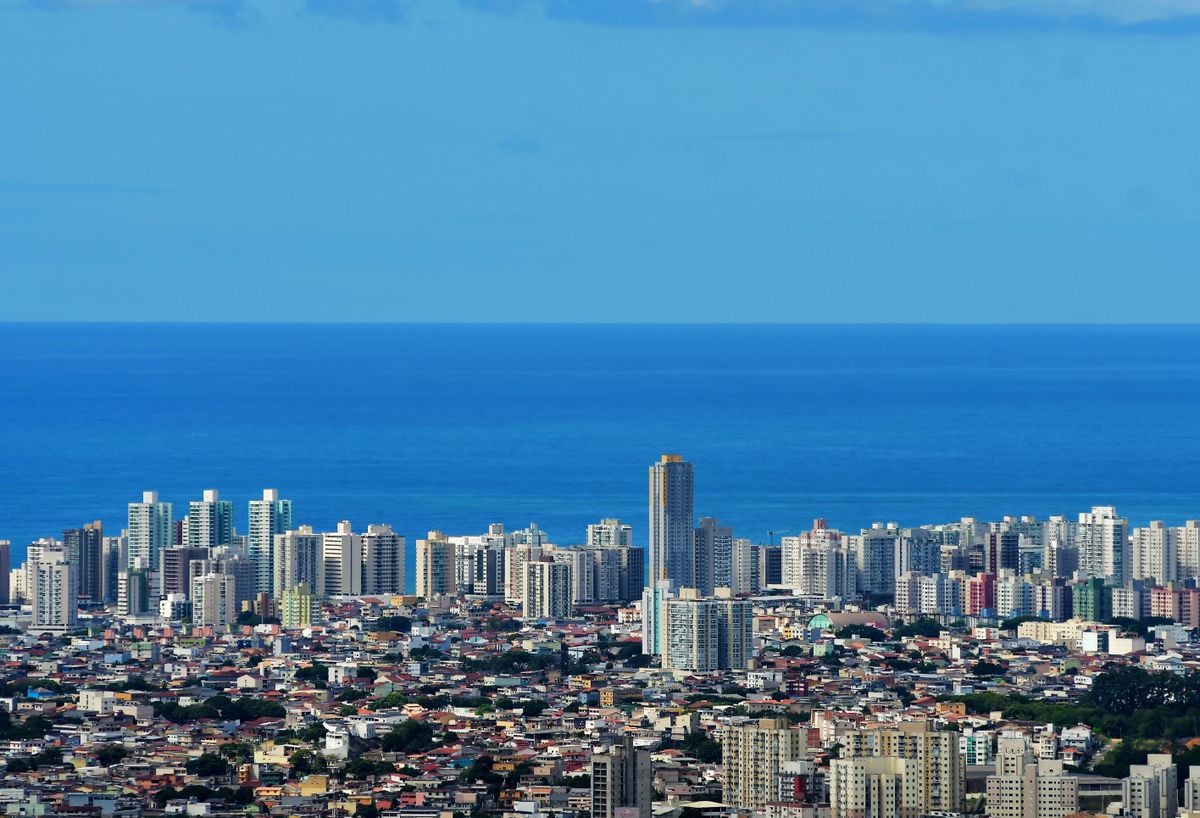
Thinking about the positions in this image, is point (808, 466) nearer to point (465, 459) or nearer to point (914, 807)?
point (465, 459)

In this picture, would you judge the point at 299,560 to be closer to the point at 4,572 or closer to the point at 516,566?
the point at 516,566

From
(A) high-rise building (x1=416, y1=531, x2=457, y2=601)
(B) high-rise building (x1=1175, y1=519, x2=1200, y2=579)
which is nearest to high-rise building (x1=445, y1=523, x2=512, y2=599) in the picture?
(A) high-rise building (x1=416, y1=531, x2=457, y2=601)

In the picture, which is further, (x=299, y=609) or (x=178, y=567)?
(x=178, y=567)

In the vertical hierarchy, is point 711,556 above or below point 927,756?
above

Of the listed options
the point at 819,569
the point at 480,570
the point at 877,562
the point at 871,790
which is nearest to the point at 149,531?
the point at 480,570

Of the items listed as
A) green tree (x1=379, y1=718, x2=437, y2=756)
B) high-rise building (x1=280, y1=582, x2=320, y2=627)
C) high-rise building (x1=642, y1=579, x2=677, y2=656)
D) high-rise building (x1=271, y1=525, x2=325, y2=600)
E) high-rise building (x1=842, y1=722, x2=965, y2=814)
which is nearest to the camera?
high-rise building (x1=842, y1=722, x2=965, y2=814)

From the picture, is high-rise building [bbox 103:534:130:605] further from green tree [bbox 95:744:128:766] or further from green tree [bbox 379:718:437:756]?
green tree [bbox 95:744:128:766]
